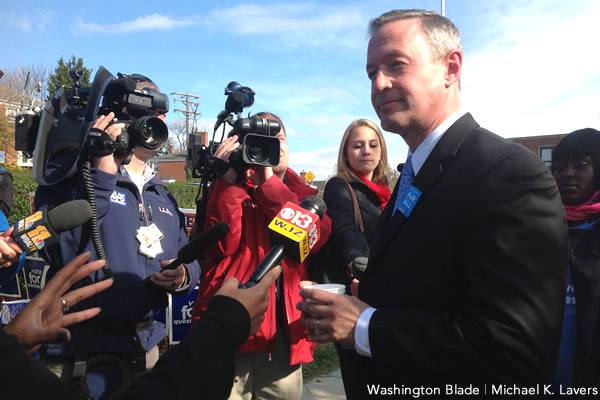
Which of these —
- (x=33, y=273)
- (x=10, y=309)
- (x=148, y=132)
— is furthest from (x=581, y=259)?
(x=33, y=273)

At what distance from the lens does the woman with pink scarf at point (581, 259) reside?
6.35 ft

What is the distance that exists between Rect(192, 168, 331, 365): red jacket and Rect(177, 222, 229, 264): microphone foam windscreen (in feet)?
2.24

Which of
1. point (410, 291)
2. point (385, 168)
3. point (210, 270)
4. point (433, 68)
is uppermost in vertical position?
point (433, 68)

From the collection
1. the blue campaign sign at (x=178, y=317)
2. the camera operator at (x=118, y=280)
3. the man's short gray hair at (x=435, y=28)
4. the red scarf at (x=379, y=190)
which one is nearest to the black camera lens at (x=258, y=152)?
the camera operator at (x=118, y=280)

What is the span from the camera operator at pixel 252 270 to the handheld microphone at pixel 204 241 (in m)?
0.69

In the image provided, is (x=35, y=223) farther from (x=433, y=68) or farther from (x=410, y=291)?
(x=433, y=68)

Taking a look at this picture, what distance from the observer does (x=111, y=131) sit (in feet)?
6.90

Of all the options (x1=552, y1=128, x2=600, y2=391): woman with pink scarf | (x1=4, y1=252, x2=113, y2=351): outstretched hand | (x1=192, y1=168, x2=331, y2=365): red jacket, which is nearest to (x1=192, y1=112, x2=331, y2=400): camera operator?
(x1=192, y1=168, x2=331, y2=365): red jacket

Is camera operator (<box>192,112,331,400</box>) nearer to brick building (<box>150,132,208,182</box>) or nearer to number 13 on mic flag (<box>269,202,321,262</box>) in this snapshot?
number 13 on mic flag (<box>269,202,321,262</box>)

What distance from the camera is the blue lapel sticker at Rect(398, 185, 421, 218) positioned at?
1.50 m

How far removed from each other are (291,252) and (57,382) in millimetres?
950

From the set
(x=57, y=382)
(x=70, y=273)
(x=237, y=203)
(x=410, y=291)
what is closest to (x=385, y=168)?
(x=237, y=203)

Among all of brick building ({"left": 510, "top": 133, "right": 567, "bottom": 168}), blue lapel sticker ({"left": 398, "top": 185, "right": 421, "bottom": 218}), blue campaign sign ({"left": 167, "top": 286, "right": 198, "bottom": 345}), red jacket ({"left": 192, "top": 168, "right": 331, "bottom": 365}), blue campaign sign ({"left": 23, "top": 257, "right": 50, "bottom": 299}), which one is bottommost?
blue campaign sign ({"left": 167, "top": 286, "right": 198, "bottom": 345})

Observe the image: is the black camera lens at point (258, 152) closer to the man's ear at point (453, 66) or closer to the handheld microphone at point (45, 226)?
the handheld microphone at point (45, 226)
